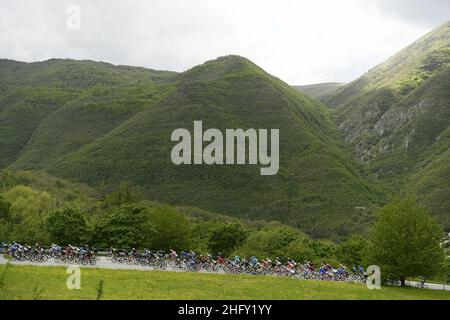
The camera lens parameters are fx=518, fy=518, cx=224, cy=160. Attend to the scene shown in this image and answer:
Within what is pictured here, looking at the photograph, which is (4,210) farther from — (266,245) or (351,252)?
(351,252)

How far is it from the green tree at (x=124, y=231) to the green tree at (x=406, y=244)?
26.1 metres

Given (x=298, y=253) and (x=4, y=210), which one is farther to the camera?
(x=4, y=210)

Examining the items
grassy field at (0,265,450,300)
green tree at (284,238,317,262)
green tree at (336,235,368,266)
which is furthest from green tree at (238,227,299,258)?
grassy field at (0,265,450,300)

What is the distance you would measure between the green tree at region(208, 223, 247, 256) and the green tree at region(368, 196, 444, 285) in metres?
30.6

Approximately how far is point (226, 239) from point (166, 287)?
43.1 m

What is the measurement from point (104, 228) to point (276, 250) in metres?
21.5

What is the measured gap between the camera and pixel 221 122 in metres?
198

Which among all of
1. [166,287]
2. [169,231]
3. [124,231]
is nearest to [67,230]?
[124,231]

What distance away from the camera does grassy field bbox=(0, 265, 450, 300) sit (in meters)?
27.4

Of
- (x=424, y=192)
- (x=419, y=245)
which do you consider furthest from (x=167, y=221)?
(x=424, y=192)

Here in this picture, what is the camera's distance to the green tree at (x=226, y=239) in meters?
74.6

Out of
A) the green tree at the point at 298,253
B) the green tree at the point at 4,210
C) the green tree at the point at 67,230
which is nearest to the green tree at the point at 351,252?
the green tree at the point at 298,253

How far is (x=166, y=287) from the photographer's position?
32406 millimetres

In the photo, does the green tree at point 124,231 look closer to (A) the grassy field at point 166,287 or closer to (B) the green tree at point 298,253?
(B) the green tree at point 298,253
